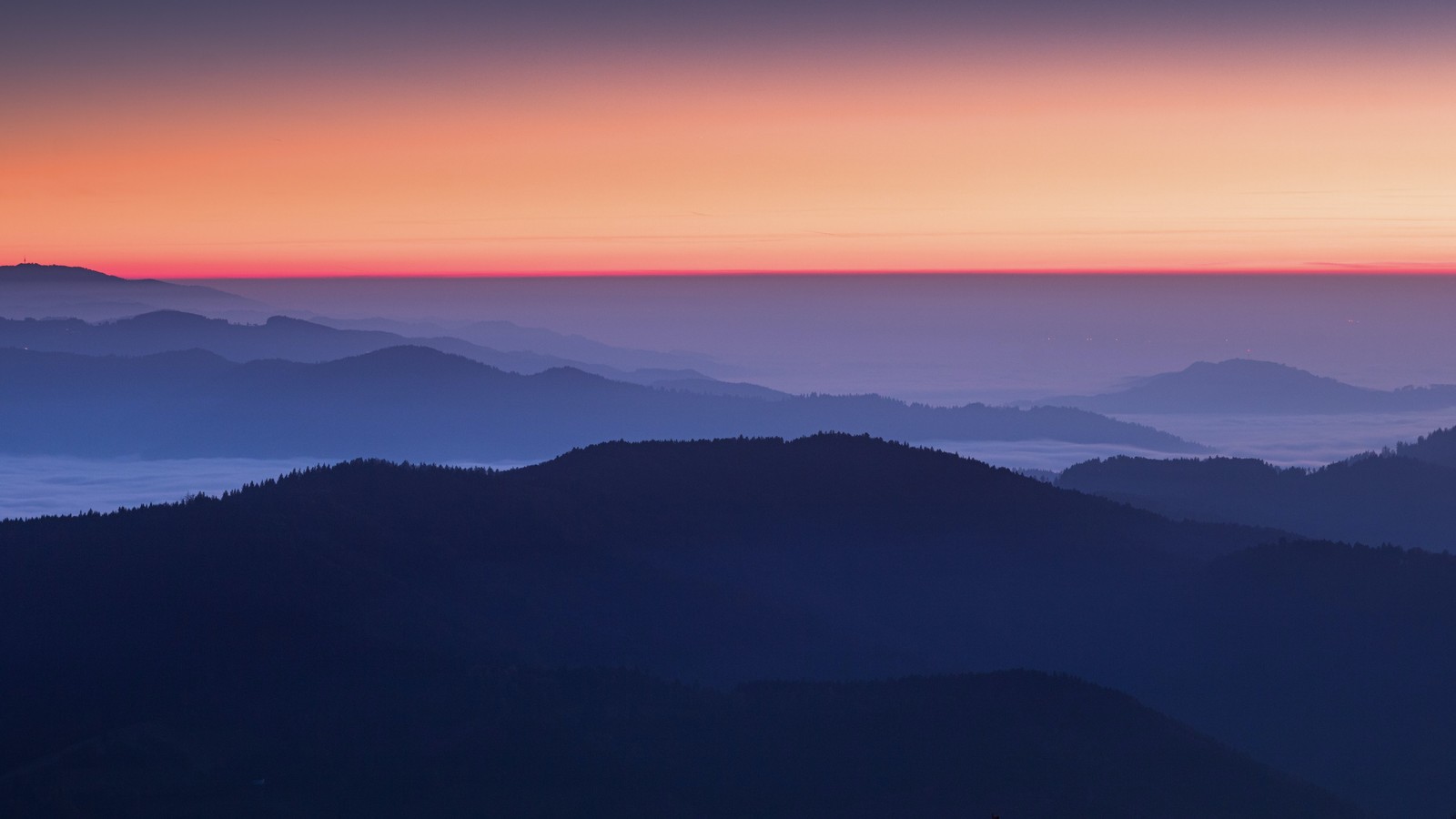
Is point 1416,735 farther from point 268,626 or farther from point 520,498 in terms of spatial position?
point 268,626

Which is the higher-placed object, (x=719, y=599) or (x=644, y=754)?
(x=719, y=599)

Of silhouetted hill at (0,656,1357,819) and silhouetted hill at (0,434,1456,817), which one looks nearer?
silhouetted hill at (0,656,1357,819)

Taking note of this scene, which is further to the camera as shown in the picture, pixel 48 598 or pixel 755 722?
pixel 48 598

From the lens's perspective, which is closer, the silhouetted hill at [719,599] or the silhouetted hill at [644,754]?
the silhouetted hill at [644,754]

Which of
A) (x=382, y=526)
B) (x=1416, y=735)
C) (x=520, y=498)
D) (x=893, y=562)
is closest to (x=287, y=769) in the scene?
(x=382, y=526)

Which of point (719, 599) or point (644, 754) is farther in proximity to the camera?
point (719, 599)
